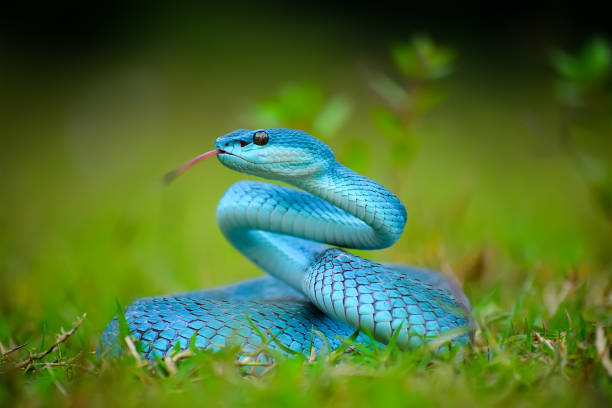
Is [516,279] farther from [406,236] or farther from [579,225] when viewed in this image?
[579,225]

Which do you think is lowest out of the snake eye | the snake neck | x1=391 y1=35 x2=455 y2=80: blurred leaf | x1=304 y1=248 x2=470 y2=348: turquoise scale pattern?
x1=304 y1=248 x2=470 y2=348: turquoise scale pattern

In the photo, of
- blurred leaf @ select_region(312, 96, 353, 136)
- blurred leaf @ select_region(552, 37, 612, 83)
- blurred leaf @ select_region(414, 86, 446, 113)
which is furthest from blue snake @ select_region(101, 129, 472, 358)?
blurred leaf @ select_region(552, 37, 612, 83)

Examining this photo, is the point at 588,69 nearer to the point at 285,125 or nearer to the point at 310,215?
the point at 285,125

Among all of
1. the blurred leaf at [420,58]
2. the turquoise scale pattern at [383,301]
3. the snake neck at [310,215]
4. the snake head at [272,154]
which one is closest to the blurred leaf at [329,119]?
the blurred leaf at [420,58]

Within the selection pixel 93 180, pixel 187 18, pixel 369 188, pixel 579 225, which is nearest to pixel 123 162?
pixel 93 180

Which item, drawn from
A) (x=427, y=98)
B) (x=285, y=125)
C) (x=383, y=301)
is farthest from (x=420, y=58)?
A: (x=383, y=301)

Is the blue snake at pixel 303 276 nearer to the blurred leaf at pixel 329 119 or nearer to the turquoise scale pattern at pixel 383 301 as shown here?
the turquoise scale pattern at pixel 383 301

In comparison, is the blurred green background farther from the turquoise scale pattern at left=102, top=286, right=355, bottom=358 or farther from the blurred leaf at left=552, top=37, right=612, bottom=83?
the turquoise scale pattern at left=102, top=286, right=355, bottom=358
